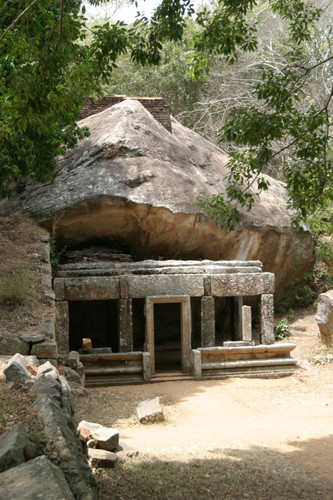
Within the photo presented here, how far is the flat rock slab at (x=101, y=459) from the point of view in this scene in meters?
5.20

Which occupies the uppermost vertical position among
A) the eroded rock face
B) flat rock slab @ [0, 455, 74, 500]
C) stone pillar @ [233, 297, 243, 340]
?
the eroded rock face

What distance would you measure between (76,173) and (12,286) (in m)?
6.89

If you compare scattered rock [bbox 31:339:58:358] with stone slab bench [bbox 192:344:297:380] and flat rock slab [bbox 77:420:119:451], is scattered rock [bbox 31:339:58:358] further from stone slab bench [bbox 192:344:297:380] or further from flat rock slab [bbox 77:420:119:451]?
stone slab bench [bbox 192:344:297:380]

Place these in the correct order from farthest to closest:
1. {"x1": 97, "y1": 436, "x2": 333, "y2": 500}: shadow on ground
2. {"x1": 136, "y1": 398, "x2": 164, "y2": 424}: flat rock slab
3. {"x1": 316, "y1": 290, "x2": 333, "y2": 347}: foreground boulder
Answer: {"x1": 316, "y1": 290, "x2": 333, "y2": 347}: foreground boulder → {"x1": 136, "y1": 398, "x2": 164, "y2": 424}: flat rock slab → {"x1": 97, "y1": 436, "x2": 333, "y2": 500}: shadow on ground

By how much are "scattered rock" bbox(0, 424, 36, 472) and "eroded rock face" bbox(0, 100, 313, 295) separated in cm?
1097

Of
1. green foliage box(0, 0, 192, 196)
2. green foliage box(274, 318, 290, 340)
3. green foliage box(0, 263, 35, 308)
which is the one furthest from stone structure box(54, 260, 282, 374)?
green foliage box(0, 0, 192, 196)

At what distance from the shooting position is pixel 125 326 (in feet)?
40.9

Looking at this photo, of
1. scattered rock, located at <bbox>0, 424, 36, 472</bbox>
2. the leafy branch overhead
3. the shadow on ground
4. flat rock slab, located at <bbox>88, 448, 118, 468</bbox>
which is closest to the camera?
scattered rock, located at <bbox>0, 424, 36, 472</bbox>

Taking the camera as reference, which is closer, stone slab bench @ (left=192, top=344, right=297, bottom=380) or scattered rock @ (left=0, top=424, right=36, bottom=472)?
scattered rock @ (left=0, top=424, right=36, bottom=472)

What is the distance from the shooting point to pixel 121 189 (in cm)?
1427

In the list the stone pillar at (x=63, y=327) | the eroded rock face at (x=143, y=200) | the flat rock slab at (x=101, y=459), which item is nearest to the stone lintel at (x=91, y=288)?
the stone pillar at (x=63, y=327)

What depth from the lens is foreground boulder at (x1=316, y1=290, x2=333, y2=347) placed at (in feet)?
44.6

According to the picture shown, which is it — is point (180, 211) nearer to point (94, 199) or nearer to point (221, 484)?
point (94, 199)

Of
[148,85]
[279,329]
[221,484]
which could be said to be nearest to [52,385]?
[221,484]
